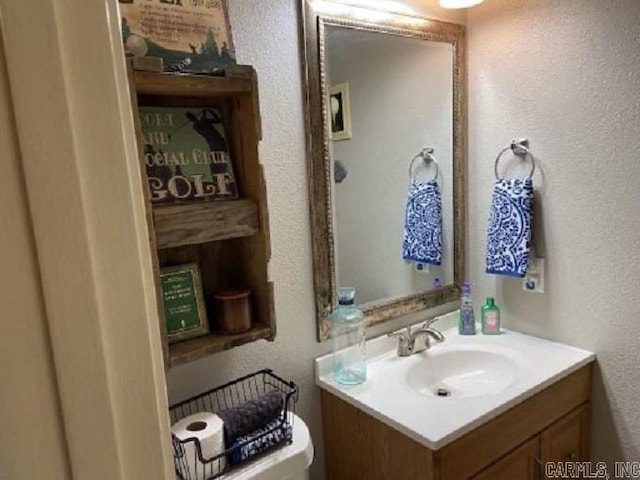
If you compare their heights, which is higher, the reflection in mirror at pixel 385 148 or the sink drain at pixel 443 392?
the reflection in mirror at pixel 385 148

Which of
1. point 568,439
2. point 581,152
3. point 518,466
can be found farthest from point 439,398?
point 581,152

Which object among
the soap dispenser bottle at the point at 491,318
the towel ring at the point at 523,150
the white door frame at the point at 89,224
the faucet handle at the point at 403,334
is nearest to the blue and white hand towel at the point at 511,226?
the towel ring at the point at 523,150

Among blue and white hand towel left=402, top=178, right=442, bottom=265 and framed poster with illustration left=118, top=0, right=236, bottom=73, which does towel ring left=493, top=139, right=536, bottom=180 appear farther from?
framed poster with illustration left=118, top=0, right=236, bottom=73

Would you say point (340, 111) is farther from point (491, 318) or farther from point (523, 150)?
point (491, 318)

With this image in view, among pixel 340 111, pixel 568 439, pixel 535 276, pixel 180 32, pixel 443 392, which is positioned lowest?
pixel 568 439

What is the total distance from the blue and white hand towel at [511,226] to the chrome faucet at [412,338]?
1.03 feet

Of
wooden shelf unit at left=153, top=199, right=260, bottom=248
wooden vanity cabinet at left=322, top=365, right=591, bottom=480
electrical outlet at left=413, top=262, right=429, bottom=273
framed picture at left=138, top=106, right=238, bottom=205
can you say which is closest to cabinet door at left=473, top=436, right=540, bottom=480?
wooden vanity cabinet at left=322, top=365, right=591, bottom=480

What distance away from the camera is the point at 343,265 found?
1.52m

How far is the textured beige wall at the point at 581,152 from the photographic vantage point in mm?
1383

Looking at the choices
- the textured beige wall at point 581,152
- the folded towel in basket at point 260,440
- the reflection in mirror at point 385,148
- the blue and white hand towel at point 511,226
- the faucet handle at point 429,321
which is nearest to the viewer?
the folded towel in basket at point 260,440

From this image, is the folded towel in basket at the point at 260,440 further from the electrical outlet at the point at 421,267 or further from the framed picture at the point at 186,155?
the electrical outlet at the point at 421,267

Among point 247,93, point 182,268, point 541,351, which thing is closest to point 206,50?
point 247,93

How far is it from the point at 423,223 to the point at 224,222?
0.93m

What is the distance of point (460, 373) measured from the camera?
166 cm
